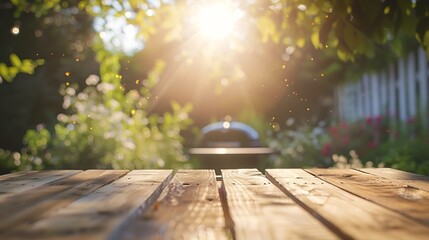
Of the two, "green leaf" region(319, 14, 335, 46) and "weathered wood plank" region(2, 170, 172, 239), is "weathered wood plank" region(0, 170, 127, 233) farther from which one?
"green leaf" region(319, 14, 335, 46)

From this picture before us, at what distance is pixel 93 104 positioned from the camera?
6.98 m

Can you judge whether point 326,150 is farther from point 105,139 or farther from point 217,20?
point 105,139

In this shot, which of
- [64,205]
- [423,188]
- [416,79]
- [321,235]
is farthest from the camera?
[416,79]

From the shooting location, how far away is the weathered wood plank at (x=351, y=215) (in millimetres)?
1316

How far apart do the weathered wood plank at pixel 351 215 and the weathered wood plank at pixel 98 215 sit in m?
0.51

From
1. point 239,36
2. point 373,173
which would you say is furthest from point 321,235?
point 239,36

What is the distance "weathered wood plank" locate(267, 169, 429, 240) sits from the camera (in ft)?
4.32

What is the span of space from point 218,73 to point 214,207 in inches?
206

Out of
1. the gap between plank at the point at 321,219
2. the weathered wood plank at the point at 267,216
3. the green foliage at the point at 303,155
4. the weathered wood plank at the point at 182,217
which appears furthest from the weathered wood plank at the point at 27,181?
the green foliage at the point at 303,155

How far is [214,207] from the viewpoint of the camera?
67.6 inches

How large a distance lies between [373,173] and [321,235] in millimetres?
1587

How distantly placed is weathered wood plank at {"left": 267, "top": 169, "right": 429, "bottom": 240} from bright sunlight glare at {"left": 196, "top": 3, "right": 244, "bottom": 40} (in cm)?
311

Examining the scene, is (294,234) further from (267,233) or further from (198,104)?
(198,104)

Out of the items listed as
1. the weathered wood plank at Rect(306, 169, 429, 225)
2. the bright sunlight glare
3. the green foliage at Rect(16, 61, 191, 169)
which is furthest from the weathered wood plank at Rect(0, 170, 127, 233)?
the green foliage at Rect(16, 61, 191, 169)
